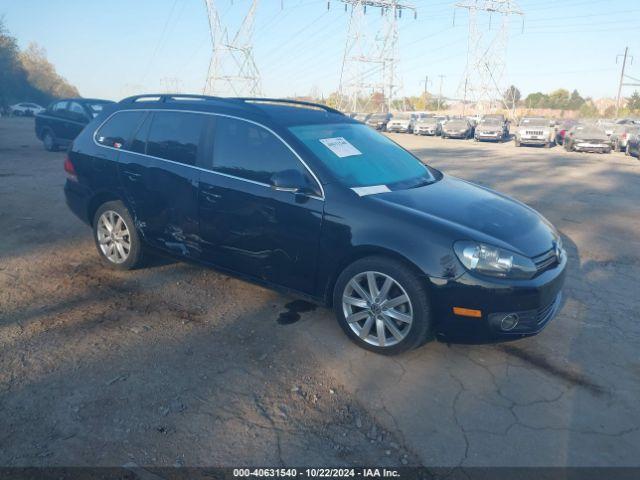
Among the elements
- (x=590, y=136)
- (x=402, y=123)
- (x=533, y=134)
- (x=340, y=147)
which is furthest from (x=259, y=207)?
(x=402, y=123)

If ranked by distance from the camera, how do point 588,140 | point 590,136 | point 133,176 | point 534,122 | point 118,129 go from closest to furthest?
point 133,176
point 118,129
point 588,140
point 590,136
point 534,122

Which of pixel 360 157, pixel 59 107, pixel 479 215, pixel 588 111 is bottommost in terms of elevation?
pixel 479 215

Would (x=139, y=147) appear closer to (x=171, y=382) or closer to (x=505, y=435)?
(x=171, y=382)

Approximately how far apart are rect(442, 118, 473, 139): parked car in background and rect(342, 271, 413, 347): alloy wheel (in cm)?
3089

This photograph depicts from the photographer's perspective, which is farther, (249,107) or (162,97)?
(162,97)

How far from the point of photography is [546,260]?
3.81 m

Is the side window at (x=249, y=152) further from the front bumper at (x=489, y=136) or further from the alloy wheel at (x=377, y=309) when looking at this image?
the front bumper at (x=489, y=136)

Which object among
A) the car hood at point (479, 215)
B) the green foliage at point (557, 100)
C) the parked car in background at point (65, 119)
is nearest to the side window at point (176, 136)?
the car hood at point (479, 215)

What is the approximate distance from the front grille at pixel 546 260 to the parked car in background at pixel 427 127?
33.7 metres

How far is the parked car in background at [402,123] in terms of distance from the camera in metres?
39.0

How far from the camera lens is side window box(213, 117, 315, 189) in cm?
416

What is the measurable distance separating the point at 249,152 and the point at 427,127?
33798 millimetres

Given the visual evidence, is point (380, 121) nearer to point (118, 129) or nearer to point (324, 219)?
point (118, 129)

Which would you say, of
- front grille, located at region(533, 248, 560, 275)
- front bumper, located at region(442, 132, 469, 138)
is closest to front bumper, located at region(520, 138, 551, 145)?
front bumper, located at region(442, 132, 469, 138)
